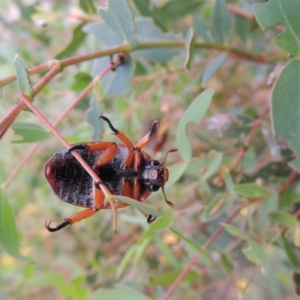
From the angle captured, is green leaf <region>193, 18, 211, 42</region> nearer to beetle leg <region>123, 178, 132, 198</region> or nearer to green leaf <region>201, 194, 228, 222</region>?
green leaf <region>201, 194, 228, 222</region>

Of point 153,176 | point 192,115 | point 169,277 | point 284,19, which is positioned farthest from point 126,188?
point 169,277

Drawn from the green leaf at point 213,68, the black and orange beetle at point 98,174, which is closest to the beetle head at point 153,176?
the black and orange beetle at point 98,174

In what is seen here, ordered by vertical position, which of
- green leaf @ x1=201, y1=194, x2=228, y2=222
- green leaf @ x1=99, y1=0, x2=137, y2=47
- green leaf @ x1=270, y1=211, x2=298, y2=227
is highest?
green leaf @ x1=99, y1=0, x2=137, y2=47

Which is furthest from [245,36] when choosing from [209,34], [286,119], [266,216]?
[286,119]

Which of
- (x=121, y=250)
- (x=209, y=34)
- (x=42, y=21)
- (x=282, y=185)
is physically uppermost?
(x=42, y=21)

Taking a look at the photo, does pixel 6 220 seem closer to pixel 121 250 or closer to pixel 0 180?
pixel 0 180

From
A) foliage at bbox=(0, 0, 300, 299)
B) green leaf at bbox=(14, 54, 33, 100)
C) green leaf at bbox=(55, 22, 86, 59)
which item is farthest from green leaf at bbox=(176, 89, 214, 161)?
green leaf at bbox=(55, 22, 86, 59)
